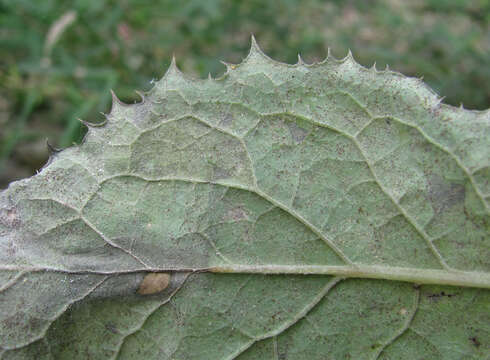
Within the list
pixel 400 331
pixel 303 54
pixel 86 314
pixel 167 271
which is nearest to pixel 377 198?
pixel 400 331

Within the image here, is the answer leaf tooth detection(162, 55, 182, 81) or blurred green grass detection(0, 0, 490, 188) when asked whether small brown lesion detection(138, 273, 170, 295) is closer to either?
leaf tooth detection(162, 55, 182, 81)

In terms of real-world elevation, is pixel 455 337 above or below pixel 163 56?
below

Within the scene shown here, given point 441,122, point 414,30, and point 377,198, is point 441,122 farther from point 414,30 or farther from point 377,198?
point 414,30

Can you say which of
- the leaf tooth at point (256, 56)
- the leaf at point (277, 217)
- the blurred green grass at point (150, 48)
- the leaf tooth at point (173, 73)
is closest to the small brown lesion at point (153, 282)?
the leaf at point (277, 217)

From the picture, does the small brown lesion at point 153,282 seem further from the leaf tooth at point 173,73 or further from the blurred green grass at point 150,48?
the blurred green grass at point 150,48

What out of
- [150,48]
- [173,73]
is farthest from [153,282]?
[150,48]

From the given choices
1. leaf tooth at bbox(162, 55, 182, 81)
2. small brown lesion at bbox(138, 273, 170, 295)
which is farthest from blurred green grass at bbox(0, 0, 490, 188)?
small brown lesion at bbox(138, 273, 170, 295)
